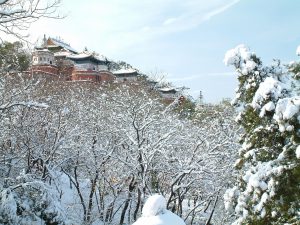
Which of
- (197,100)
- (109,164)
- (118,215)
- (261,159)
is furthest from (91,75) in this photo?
(261,159)

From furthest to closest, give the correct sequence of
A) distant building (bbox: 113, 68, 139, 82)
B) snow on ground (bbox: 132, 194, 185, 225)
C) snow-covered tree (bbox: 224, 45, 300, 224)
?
1. distant building (bbox: 113, 68, 139, 82)
2. snow-covered tree (bbox: 224, 45, 300, 224)
3. snow on ground (bbox: 132, 194, 185, 225)

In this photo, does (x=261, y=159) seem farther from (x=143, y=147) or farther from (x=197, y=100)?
(x=197, y=100)

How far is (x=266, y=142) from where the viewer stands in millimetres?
7496

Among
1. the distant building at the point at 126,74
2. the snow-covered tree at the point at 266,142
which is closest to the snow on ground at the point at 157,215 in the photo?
the snow-covered tree at the point at 266,142

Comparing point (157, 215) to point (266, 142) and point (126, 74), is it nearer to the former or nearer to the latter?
point (266, 142)

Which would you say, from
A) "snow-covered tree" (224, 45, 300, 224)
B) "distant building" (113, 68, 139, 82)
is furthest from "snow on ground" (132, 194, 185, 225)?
"distant building" (113, 68, 139, 82)

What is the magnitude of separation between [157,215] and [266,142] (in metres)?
3.19

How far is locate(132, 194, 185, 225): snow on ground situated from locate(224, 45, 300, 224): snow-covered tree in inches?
88.0

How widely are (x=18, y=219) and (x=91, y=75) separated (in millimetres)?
Result: 40343

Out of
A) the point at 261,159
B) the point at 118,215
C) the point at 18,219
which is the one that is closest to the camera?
the point at 261,159

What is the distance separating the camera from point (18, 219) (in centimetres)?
1065

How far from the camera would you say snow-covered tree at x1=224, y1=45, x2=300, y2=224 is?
6.73 m

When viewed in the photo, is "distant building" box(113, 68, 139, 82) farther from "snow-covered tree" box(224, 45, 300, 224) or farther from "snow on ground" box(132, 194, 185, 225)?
"snow on ground" box(132, 194, 185, 225)

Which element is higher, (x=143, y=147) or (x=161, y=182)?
(x=143, y=147)
